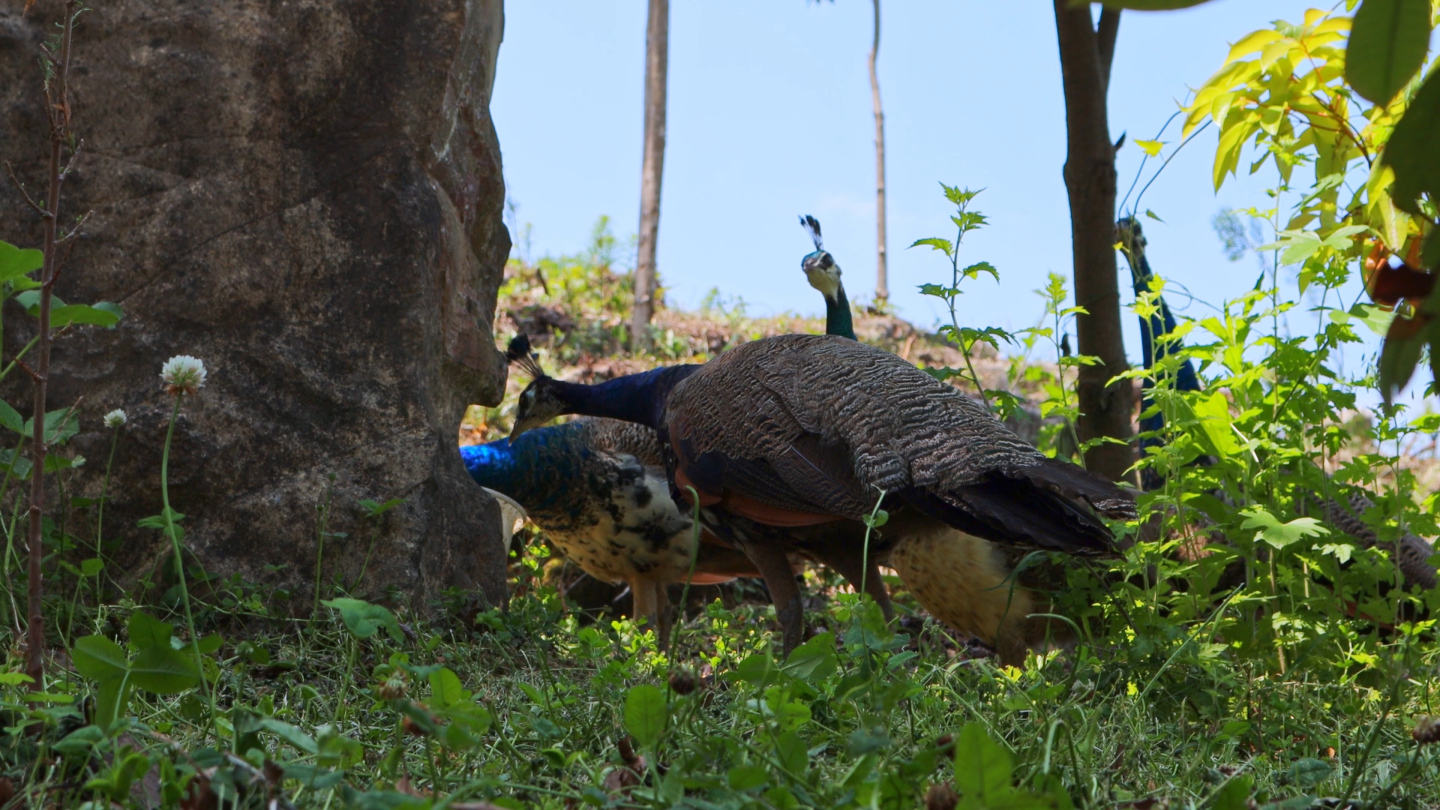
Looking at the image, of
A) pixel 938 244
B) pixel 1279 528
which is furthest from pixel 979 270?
pixel 1279 528

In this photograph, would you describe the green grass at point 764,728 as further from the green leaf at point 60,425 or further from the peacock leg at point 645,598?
the peacock leg at point 645,598

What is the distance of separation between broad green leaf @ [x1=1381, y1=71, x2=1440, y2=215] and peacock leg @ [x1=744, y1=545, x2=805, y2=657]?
301 cm

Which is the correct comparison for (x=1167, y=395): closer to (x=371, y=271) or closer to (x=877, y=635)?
(x=877, y=635)

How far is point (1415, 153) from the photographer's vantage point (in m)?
0.88

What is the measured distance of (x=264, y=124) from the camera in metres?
3.43

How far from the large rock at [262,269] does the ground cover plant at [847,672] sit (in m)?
0.10

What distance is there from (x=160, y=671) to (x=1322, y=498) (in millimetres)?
2971

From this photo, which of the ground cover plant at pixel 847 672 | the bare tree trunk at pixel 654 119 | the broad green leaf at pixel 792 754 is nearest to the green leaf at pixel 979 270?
the ground cover plant at pixel 847 672

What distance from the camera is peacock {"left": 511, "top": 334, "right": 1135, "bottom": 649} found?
2.92m

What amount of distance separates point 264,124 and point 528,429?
2.27 m

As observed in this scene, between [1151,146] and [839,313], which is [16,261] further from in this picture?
[839,313]

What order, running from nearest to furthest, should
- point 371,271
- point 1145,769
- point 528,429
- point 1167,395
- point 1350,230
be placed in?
point 1145,769, point 1350,230, point 1167,395, point 371,271, point 528,429

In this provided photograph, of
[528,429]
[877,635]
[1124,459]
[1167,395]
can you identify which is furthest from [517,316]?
[877,635]

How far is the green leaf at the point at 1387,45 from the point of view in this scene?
916 millimetres
